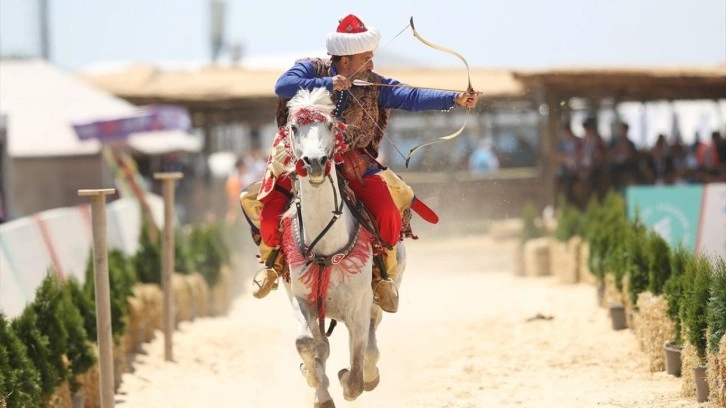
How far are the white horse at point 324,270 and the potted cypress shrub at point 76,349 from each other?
7.91 ft

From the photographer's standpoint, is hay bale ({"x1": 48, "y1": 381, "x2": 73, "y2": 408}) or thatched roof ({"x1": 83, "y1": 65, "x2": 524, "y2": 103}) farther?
thatched roof ({"x1": 83, "y1": 65, "x2": 524, "y2": 103})

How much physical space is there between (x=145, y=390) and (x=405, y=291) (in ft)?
24.3

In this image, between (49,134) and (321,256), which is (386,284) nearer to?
(321,256)

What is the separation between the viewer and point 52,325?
9844 millimetres

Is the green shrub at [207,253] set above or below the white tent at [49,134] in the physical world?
below

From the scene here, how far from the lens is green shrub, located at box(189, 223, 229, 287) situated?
17547mm

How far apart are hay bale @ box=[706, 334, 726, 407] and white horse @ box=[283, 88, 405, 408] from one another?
2.27 meters

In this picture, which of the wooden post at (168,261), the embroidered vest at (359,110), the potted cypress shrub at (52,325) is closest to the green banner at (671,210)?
the wooden post at (168,261)

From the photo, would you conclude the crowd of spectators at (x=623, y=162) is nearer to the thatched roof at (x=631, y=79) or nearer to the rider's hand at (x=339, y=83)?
the thatched roof at (x=631, y=79)

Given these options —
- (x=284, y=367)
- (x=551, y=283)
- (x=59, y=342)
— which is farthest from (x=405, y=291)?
(x=59, y=342)

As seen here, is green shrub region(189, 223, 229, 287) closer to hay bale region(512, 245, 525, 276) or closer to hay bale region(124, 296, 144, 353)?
hay bale region(124, 296, 144, 353)

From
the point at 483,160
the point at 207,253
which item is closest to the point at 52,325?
the point at 207,253

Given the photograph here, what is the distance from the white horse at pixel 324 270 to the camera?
26.6 feet

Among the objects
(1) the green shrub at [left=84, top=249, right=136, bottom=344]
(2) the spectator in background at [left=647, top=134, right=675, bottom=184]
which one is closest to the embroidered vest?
(1) the green shrub at [left=84, top=249, right=136, bottom=344]
